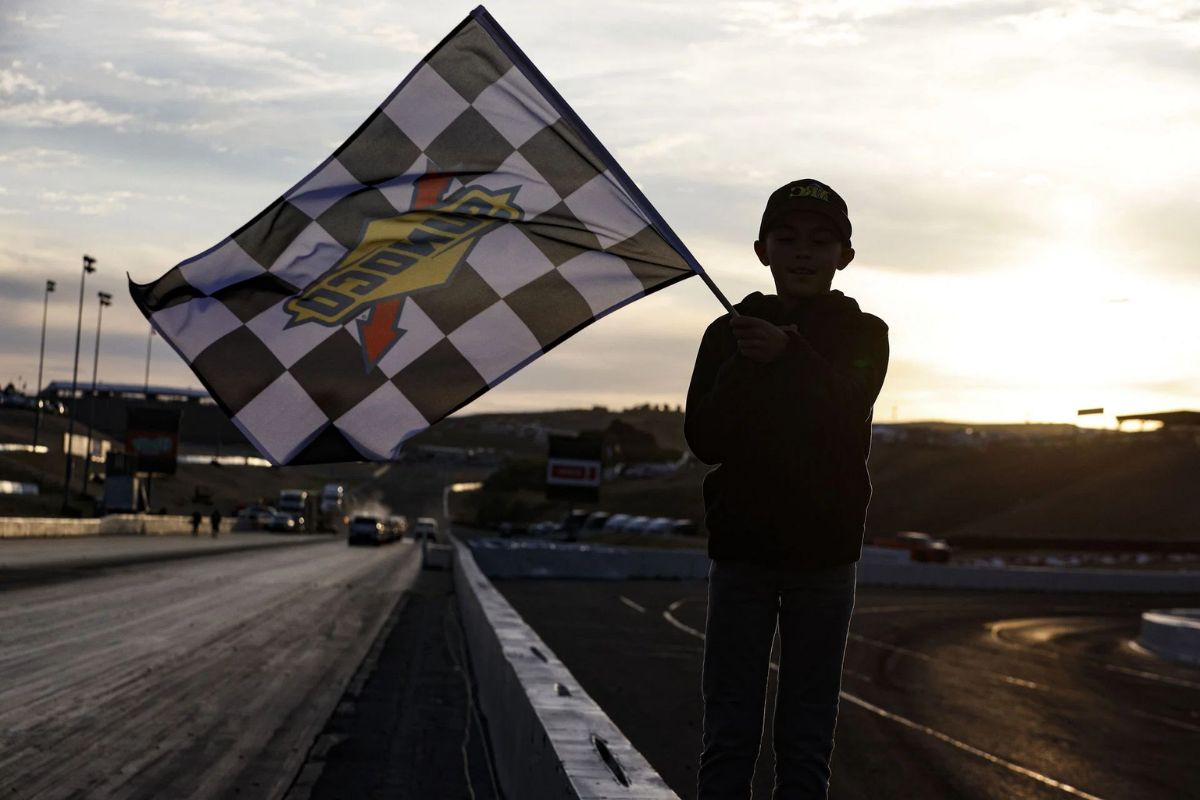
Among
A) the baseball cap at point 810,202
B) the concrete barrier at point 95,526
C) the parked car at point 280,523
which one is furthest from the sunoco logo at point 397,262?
the parked car at point 280,523

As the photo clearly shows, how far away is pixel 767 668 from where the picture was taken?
11.7 ft

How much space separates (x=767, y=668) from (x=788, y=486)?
0.47 meters

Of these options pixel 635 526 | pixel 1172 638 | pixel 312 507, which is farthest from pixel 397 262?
pixel 312 507

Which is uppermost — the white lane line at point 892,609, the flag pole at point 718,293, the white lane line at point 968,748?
the flag pole at point 718,293

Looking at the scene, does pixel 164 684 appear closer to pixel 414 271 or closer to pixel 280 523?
pixel 414 271

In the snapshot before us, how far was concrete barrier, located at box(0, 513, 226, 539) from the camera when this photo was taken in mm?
45719

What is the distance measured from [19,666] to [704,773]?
1021 centimetres

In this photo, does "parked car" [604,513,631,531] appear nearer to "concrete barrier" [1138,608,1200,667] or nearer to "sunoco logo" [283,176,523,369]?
"concrete barrier" [1138,608,1200,667]

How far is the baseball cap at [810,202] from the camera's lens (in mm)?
3619

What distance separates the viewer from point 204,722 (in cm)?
975

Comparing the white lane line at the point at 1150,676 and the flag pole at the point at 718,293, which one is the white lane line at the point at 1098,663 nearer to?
the white lane line at the point at 1150,676

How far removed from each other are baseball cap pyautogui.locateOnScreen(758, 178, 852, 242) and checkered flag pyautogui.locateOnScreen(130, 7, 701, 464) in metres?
1.32

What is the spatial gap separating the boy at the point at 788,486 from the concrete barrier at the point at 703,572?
38.0m

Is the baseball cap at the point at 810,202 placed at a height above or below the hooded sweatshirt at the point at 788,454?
above
